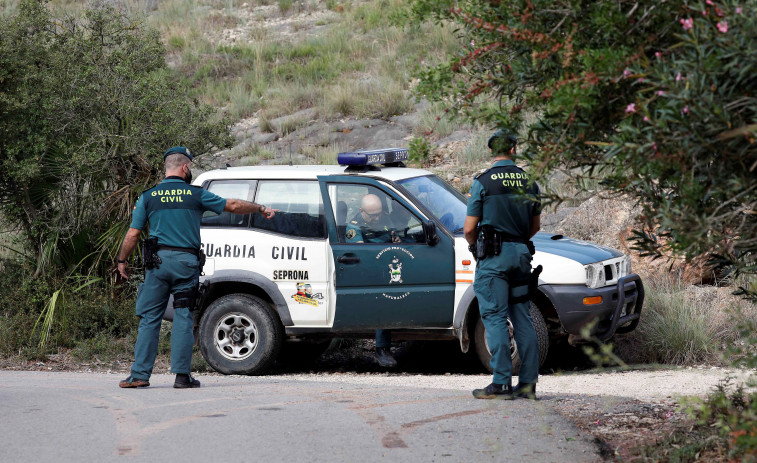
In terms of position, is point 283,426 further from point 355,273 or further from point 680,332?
point 680,332

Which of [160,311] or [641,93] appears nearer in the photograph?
[641,93]

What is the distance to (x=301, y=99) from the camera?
21.6 m

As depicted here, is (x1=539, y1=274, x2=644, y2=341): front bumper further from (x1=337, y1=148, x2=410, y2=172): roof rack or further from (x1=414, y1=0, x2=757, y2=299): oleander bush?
(x1=414, y1=0, x2=757, y2=299): oleander bush

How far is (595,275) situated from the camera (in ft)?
28.9

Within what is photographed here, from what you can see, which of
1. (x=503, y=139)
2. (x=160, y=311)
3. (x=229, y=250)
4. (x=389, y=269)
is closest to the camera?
(x=503, y=139)

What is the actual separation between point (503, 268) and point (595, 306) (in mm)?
1920

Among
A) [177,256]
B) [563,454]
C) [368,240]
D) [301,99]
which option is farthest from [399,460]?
[301,99]

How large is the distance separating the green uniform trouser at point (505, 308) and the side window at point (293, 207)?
7.93 ft

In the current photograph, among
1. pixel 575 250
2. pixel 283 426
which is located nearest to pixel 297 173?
pixel 575 250

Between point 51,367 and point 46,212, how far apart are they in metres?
2.26

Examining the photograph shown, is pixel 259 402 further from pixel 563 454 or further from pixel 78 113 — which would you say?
pixel 78 113

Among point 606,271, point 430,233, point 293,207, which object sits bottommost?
point 606,271

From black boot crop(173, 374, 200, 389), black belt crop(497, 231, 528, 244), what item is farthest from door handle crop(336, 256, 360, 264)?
black belt crop(497, 231, 528, 244)

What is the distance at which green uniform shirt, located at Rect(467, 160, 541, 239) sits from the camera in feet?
23.1
